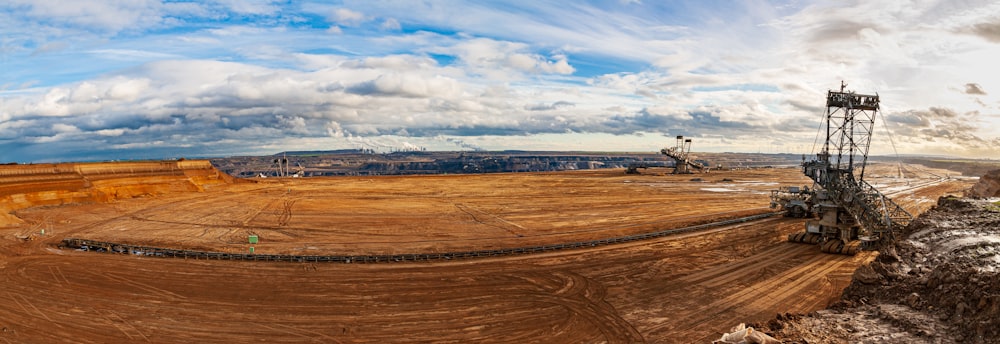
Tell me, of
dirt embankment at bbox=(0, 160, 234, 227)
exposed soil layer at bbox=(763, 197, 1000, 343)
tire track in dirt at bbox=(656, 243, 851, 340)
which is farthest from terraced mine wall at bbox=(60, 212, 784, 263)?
exposed soil layer at bbox=(763, 197, 1000, 343)

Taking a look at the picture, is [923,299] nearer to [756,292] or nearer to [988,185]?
[756,292]

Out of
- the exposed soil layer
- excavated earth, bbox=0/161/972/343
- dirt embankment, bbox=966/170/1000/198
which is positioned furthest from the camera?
dirt embankment, bbox=966/170/1000/198

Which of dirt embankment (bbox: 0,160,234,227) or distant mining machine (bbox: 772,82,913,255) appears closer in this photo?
distant mining machine (bbox: 772,82,913,255)

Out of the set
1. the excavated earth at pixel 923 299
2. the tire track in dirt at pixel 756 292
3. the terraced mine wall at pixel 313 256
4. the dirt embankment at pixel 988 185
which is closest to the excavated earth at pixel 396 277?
the tire track in dirt at pixel 756 292

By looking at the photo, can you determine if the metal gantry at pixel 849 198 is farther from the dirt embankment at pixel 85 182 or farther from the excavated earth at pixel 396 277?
the dirt embankment at pixel 85 182

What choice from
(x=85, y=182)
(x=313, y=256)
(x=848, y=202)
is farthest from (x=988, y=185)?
(x=85, y=182)

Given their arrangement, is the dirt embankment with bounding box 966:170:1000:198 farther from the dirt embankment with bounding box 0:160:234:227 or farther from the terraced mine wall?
the dirt embankment with bounding box 0:160:234:227

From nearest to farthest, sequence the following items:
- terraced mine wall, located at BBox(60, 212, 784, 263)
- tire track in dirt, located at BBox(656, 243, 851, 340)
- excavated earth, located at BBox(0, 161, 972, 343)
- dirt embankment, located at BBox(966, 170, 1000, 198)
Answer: excavated earth, located at BBox(0, 161, 972, 343) < tire track in dirt, located at BBox(656, 243, 851, 340) < terraced mine wall, located at BBox(60, 212, 784, 263) < dirt embankment, located at BBox(966, 170, 1000, 198)

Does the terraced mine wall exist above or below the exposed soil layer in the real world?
below
